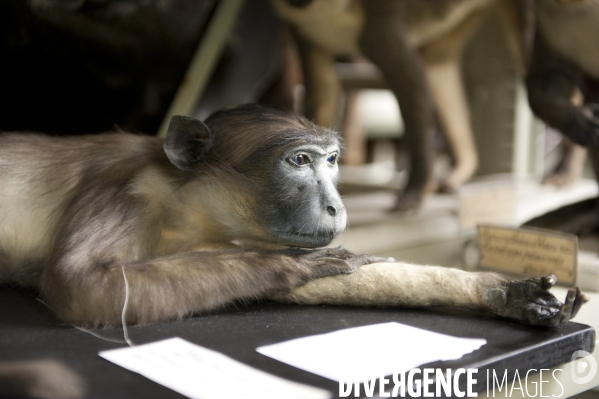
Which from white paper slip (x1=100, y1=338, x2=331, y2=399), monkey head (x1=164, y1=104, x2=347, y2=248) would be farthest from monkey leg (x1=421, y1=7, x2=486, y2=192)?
white paper slip (x1=100, y1=338, x2=331, y2=399)

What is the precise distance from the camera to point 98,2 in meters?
1.99

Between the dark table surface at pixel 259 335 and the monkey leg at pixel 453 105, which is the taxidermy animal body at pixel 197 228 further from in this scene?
the monkey leg at pixel 453 105

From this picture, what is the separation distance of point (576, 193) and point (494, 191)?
2.66 feet

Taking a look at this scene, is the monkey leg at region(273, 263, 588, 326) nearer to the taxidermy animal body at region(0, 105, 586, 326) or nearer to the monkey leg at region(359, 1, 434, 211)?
the taxidermy animal body at region(0, 105, 586, 326)

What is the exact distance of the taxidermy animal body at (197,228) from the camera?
1177 mm

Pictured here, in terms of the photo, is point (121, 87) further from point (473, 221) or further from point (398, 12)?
point (473, 221)

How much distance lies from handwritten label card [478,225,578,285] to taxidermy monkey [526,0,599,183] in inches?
13.6

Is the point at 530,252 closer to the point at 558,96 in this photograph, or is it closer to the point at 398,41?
the point at 558,96

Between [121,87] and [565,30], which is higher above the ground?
[565,30]

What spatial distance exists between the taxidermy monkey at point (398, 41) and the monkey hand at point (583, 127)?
0.57 metres

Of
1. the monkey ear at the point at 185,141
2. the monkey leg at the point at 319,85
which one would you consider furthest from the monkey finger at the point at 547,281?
the monkey leg at the point at 319,85

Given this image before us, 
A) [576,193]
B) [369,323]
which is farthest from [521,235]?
[576,193]

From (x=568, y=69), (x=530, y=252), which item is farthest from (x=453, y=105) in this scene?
(x=530, y=252)

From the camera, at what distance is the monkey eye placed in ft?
4.24
